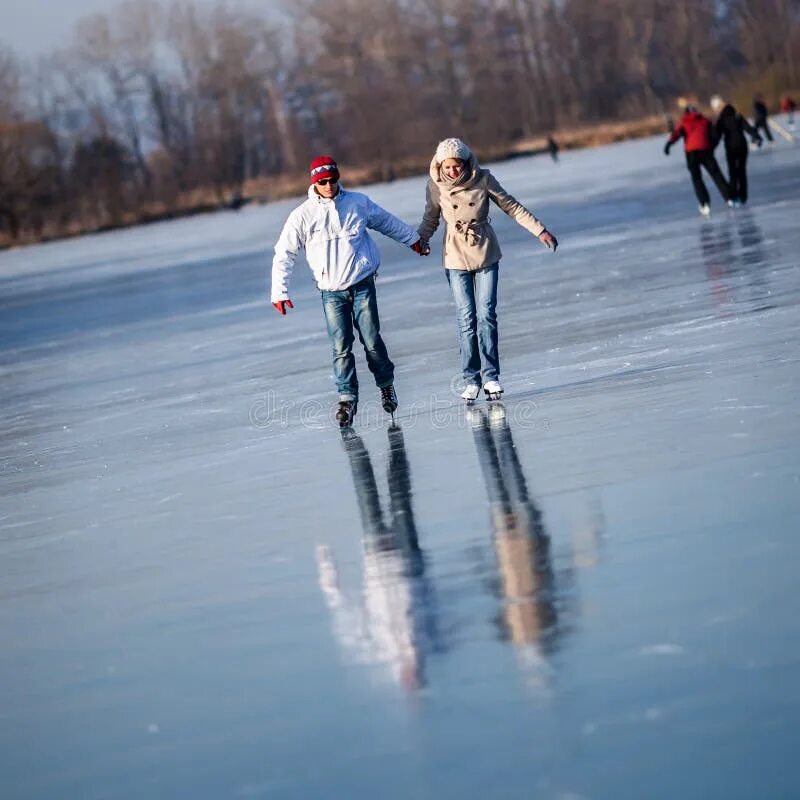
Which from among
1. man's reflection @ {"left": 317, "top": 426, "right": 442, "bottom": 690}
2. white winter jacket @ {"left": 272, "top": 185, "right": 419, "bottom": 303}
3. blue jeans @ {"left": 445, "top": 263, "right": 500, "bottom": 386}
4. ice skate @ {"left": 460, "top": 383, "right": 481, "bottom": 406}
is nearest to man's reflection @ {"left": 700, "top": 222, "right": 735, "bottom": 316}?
blue jeans @ {"left": 445, "top": 263, "right": 500, "bottom": 386}

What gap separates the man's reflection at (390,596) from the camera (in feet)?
16.5

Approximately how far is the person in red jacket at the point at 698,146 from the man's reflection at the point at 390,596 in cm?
1416

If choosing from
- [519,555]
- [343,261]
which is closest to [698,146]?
[343,261]

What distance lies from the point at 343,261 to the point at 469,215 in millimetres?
764

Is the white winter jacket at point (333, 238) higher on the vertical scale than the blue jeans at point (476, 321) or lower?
higher

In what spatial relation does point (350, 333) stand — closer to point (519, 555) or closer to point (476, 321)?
point (476, 321)

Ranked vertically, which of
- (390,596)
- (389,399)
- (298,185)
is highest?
(298,185)

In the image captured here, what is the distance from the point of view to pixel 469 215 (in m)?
10.0

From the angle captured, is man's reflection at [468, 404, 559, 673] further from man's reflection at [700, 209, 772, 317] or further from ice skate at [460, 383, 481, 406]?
man's reflection at [700, 209, 772, 317]

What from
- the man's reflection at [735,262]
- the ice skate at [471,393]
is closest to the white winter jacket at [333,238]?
the ice skate at [471,393]

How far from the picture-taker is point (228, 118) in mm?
124312

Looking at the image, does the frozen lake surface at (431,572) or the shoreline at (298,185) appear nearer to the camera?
the frozen lake surface at (431,572)

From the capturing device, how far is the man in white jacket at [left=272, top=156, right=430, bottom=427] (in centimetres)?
990

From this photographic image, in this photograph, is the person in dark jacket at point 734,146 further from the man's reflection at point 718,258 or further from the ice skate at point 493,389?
the ice skate at point 493,389
